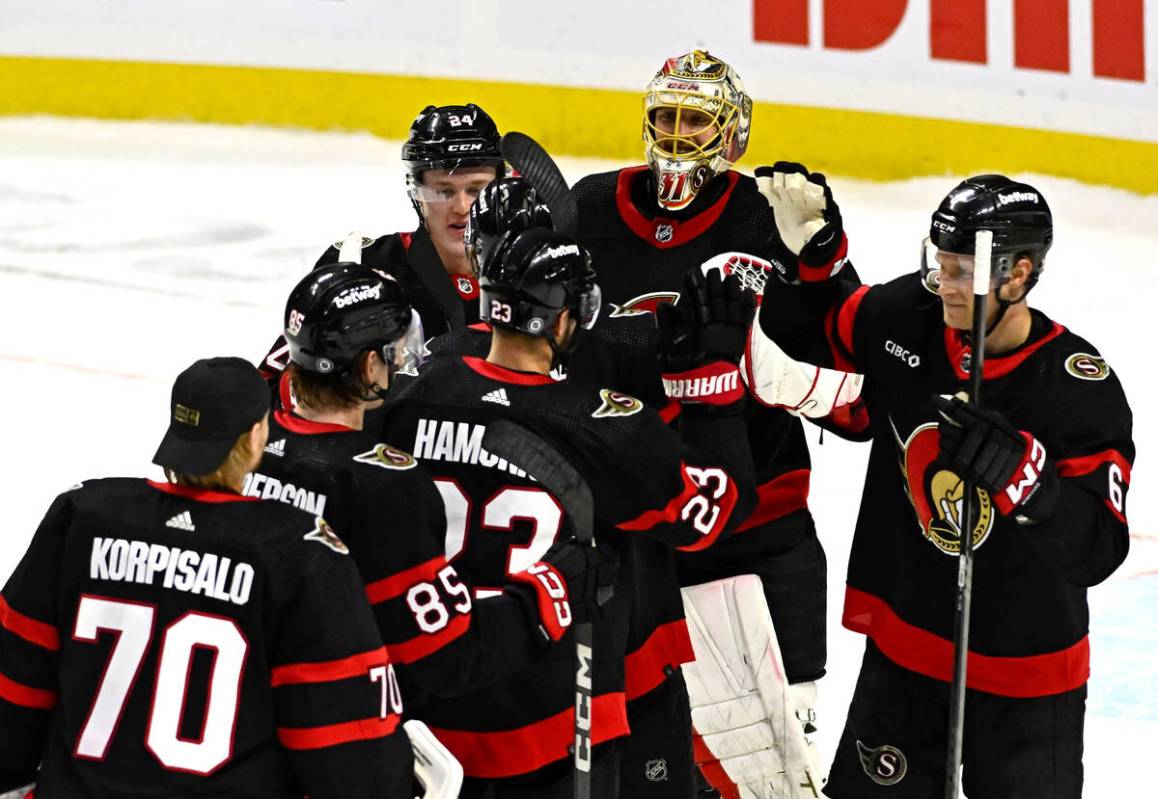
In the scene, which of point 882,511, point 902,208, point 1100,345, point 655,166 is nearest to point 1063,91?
point 902,208

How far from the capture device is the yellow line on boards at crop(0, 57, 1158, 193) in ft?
28.2

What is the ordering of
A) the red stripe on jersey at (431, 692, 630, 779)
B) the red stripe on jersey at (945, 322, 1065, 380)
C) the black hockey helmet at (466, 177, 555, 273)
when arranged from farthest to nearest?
the black hockey helmet at (466, 177, 555, 273), the red stripe on jersey at (945, 322, 1065, 380), the red stripe on jersey at (431, 692, 630, 779)

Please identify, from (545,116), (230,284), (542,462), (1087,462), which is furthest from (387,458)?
(545,116)

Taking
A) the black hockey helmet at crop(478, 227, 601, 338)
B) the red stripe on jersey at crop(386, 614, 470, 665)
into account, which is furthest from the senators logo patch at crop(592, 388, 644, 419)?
the red stripe on jersey at crop(386, 614, 470, 665)

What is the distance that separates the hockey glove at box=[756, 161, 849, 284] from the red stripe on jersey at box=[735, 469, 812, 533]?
0.70 metres

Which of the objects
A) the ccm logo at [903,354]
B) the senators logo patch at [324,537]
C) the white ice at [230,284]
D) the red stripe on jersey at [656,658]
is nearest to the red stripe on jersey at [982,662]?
the red stripe on jersey at [656,658]

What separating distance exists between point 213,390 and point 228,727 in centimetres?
46

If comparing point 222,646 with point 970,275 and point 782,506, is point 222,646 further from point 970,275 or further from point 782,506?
point 782,506

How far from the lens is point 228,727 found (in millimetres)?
2404

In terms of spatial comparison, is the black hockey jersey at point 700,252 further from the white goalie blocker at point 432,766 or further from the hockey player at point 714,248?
the white goalie blocker at point 432,766

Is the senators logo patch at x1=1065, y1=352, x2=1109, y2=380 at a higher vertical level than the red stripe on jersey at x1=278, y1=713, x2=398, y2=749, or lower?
higher

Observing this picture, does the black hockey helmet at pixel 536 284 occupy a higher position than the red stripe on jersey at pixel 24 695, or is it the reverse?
the black hockey helmet at pixel 536 284

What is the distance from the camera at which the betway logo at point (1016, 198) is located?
314 centimetres

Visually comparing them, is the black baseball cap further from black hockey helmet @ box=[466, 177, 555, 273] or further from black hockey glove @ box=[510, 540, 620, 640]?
black hockey helmet @ box=[466, 177, 555, 273]
